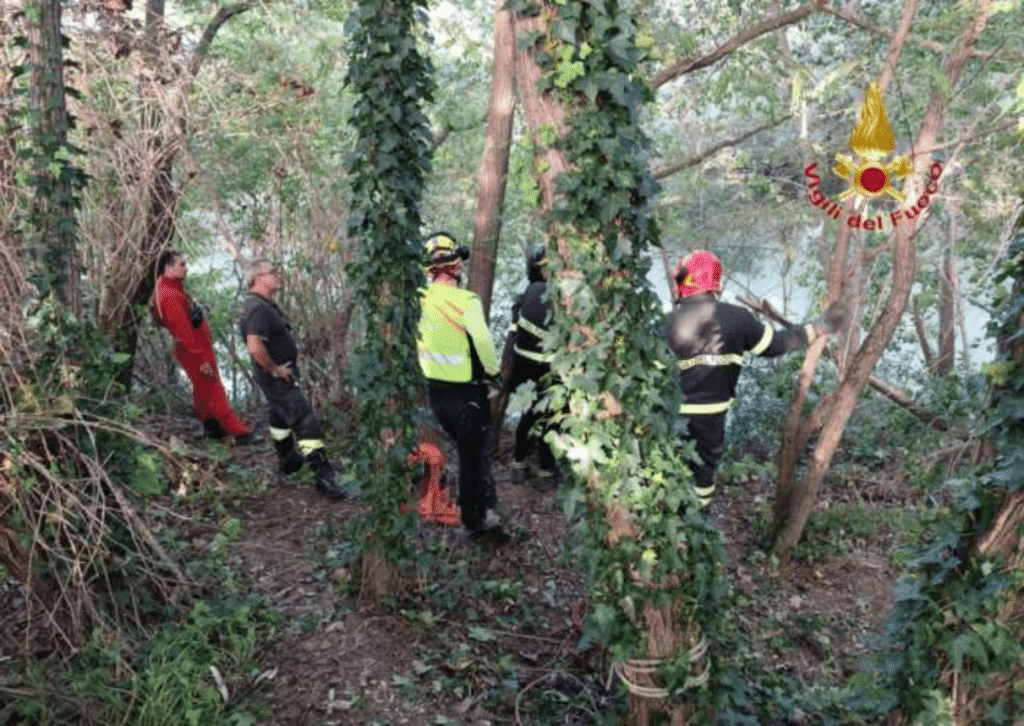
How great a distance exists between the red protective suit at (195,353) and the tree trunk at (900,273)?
491cm

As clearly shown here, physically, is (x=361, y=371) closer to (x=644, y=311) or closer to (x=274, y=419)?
(x=644, y=311)

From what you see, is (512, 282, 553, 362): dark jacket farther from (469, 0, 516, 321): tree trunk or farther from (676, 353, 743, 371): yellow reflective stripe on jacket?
(676, 353, 743, 371): yellow reflective stripe on jacket

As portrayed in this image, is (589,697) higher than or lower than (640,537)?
lower

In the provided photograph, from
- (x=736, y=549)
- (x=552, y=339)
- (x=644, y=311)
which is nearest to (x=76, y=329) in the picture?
(x=552, y=339)

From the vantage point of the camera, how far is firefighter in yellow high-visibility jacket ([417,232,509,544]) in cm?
476

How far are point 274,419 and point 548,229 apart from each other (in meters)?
3.74

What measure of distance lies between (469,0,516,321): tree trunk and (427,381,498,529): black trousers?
1.70m

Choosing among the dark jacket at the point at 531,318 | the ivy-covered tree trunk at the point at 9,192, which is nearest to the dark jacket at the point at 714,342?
the dark jacket at the point at 531,318

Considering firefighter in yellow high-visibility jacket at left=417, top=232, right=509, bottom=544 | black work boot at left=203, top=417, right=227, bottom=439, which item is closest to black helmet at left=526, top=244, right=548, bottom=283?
firefighter in yellow high-visibility jacket at left=417, top=232, right=509, bottom=544

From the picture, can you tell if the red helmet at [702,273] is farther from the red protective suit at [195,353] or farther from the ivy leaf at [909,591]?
the red protective suit at [195,353]

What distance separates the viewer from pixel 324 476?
5.75 metres

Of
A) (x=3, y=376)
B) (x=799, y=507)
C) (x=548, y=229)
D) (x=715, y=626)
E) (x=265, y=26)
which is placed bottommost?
(x=799, y=507)

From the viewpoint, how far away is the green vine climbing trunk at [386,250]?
3729mm

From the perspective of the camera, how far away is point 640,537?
306 centimetres
